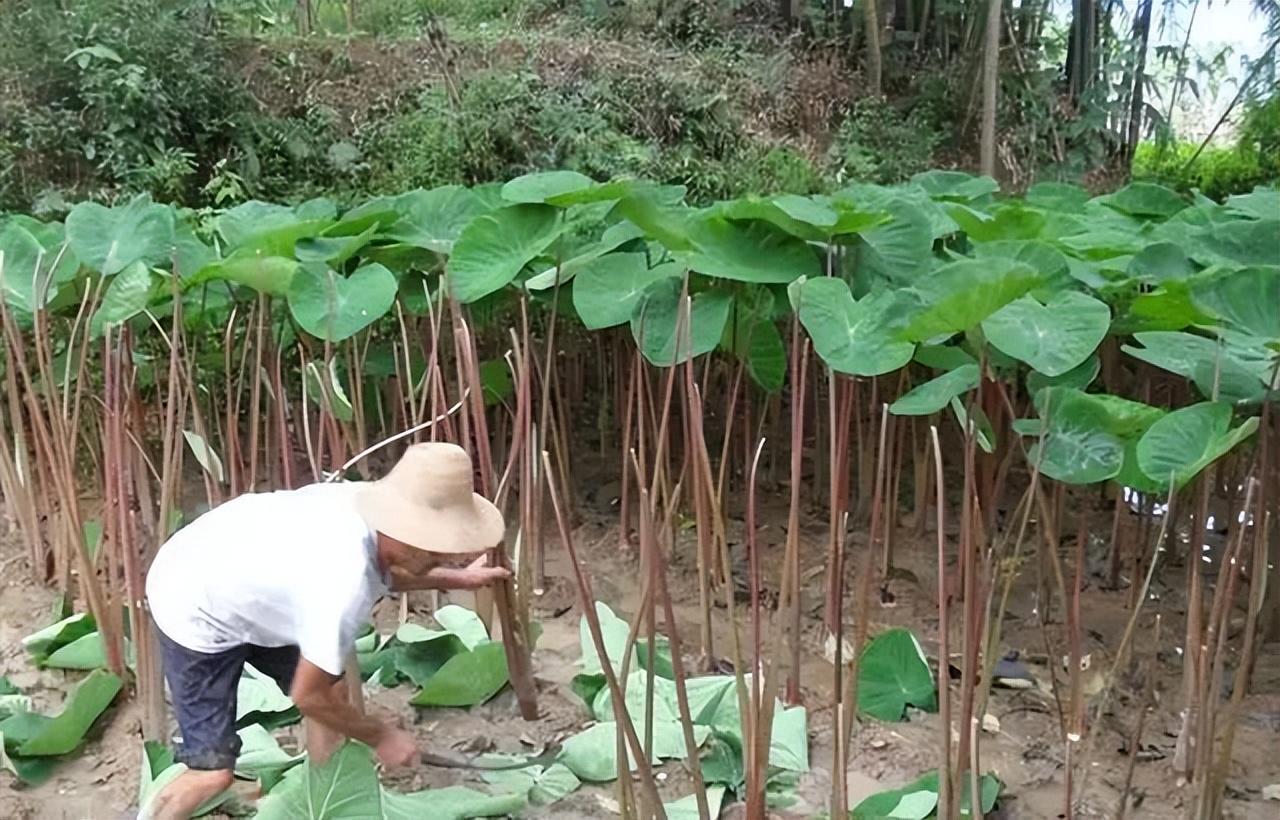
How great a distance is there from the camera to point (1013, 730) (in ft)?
5.80

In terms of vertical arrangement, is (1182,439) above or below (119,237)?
below

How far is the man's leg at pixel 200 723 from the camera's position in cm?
138

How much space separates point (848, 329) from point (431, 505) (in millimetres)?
606

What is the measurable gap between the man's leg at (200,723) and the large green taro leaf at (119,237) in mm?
786

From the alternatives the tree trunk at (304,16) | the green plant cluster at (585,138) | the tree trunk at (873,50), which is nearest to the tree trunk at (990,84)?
the tree trunk at (873,50)

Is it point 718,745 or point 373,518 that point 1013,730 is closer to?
point 718,745

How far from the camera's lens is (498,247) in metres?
1.93

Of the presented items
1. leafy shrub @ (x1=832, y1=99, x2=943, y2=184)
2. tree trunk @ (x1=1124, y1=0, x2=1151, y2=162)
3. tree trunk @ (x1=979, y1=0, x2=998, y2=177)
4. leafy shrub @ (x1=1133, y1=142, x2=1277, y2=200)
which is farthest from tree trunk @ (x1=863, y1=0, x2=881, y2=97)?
leafy shrub @ (x1=1133, y1=142, x2=1277, y2=200)

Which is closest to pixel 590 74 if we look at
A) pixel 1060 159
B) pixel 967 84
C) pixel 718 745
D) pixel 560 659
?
pixel 967 84

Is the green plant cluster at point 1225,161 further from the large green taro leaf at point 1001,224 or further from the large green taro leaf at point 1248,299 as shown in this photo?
the large green taro leaf at point 1248,299

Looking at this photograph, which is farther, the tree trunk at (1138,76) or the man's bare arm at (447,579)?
the tree trunk at (1138,76)

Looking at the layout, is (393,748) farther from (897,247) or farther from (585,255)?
(897,247)

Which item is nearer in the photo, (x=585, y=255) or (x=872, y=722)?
(x=872, y=722)

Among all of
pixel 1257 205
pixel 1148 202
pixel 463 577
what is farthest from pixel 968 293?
pixel 1148 202
